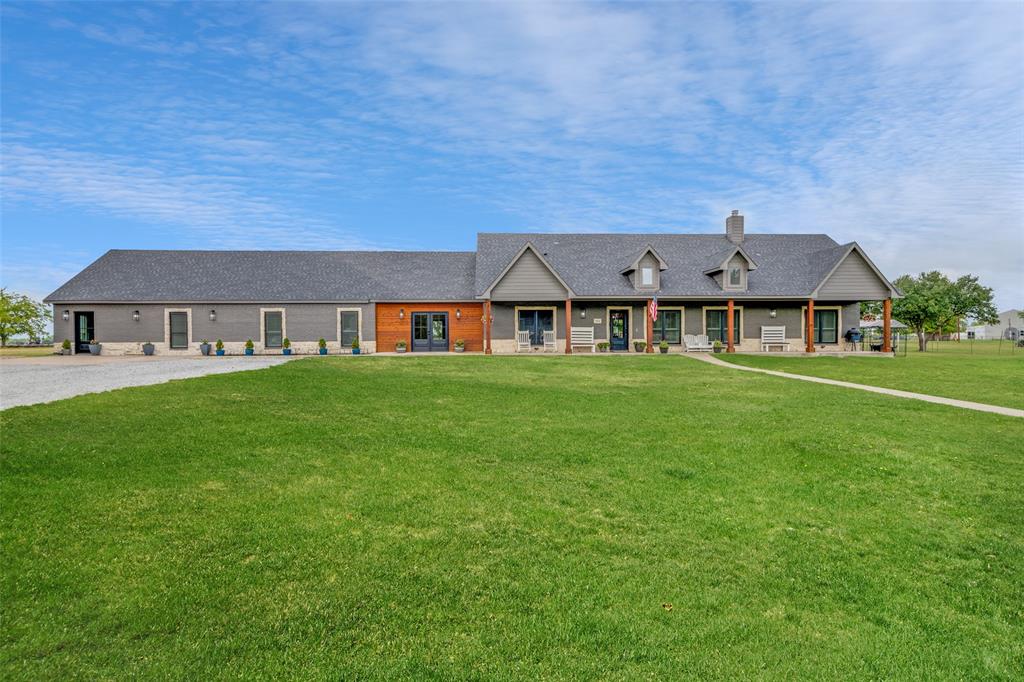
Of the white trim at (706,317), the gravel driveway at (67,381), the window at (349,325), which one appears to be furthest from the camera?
the white trim at (706,317)

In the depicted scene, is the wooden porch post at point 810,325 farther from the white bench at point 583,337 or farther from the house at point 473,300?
the white bench at point 583,337

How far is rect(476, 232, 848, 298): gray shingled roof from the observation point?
3209 centimetres

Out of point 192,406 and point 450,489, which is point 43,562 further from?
point 192,406

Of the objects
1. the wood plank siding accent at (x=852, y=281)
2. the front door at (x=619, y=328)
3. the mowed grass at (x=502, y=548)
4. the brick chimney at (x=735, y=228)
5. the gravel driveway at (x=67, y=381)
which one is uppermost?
the brick chimney at (x=735, y=228)

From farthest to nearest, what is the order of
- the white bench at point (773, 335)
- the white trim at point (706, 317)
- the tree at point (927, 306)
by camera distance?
1. the tree at point (927, 306)
2. the white bench at point (773, 335)
3. the white trim at point (706, 317)

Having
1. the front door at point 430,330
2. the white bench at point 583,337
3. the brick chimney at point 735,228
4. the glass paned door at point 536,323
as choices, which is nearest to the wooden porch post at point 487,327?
the glass paned door at point 536,323

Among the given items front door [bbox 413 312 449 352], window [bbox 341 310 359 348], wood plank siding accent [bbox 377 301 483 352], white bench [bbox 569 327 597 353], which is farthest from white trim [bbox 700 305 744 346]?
window [bbox 341 310 359 348]

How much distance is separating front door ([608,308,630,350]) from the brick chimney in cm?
969

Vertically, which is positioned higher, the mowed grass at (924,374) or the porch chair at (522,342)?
the porch chair at (522,342)

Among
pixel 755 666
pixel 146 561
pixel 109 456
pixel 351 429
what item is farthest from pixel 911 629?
pixel 109 456

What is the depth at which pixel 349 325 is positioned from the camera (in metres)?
31.7

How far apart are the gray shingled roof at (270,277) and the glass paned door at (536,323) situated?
3.29 m

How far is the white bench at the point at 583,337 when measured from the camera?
104ft

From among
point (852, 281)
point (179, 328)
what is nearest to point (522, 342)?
point (852, 281)
